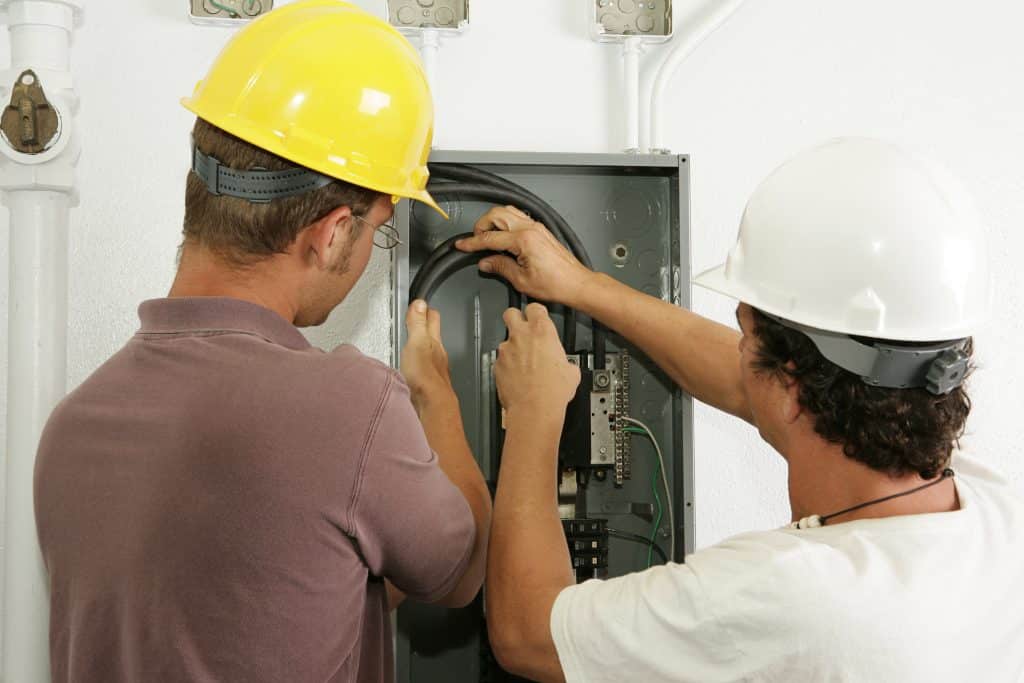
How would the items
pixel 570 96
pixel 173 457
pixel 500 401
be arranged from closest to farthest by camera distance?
pixel 173 457 < pixel 500 401 < pixel 570 96

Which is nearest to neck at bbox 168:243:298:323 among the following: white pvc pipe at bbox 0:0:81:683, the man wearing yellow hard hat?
the man wearing yellow hard hat

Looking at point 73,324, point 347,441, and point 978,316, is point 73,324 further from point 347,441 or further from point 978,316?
point 978,316

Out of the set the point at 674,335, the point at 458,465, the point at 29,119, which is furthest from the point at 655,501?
the point at 29,119

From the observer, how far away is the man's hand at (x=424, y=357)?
1234mm

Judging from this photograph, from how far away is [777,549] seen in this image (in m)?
0.90

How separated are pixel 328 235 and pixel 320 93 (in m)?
0.14

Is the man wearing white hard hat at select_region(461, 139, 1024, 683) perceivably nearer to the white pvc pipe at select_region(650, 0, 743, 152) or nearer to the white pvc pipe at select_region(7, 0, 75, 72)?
the white pvc pipe at select_region(650, 0, 743, 152)

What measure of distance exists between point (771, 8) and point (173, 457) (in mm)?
1249

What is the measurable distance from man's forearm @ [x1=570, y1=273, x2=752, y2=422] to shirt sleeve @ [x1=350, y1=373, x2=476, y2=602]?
16.4 inches

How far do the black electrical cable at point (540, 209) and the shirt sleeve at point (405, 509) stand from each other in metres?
0.44

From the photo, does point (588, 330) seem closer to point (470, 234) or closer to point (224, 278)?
point (470, 234)

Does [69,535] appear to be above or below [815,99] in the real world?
below

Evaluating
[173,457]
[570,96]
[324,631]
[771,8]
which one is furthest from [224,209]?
[771,8]

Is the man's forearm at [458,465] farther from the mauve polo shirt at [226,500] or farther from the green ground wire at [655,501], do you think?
the green ground wire at [655,501]
